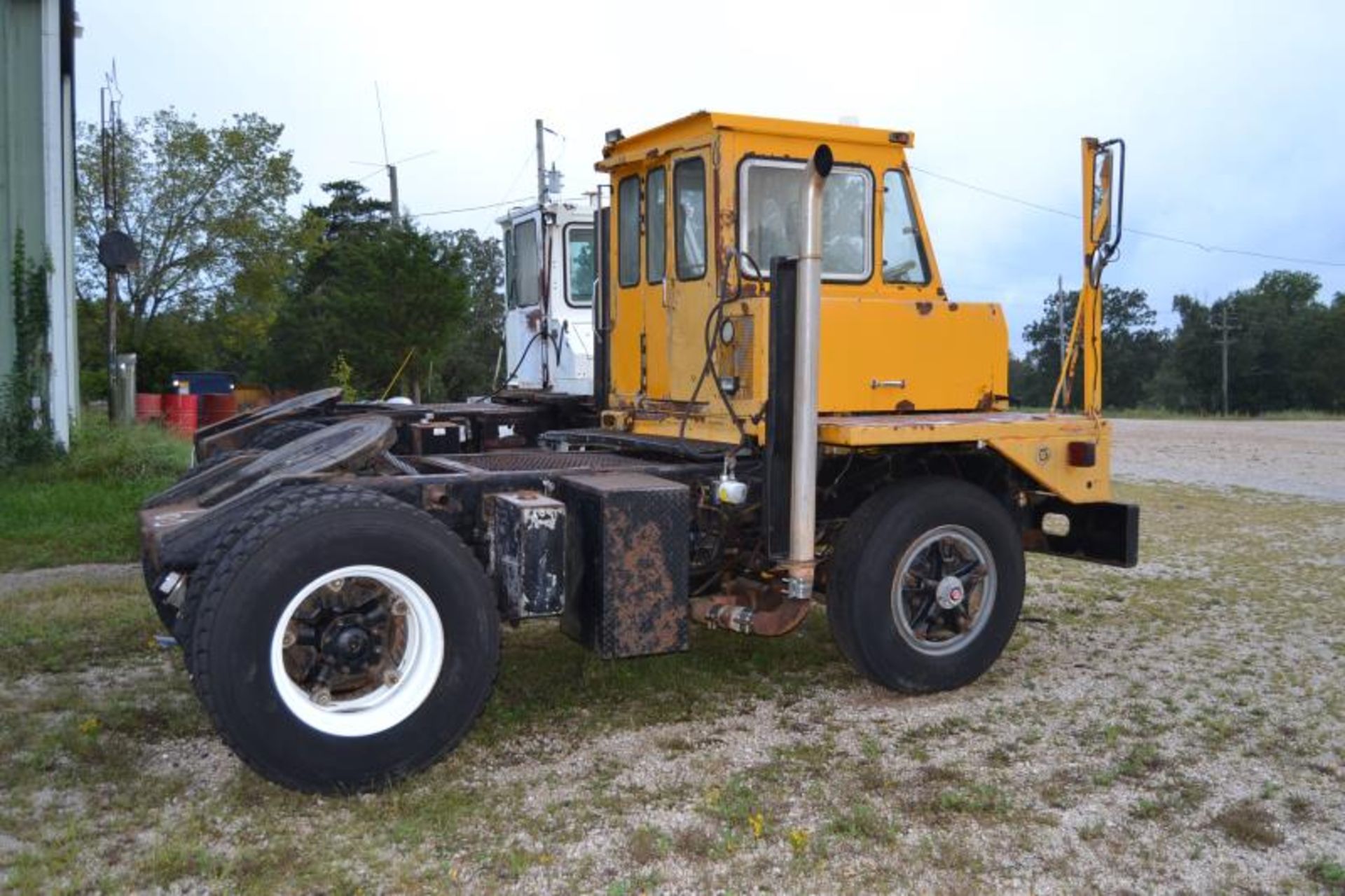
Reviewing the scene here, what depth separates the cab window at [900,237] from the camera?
6461 millimetres

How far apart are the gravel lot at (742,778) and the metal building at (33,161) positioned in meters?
6.76

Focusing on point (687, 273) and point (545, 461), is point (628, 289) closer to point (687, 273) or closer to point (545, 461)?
point (687, 273)

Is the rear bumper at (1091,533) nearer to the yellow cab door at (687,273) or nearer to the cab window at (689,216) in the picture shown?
the yellow cab door at (687,273)

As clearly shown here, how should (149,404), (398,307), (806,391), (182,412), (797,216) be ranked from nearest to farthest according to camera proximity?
(806,391), (797,216), (182,412), (149,404), (398,307)

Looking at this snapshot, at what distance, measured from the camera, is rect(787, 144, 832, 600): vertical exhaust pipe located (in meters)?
5.15

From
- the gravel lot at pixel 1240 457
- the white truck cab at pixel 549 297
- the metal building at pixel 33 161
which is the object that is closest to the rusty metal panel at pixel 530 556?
the white truck cab at pixel 549 297

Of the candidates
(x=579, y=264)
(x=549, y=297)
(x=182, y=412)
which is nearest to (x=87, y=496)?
(x=549, y=297)

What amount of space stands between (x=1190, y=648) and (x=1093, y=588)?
193cm

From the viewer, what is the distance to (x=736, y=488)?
5414 millimetres

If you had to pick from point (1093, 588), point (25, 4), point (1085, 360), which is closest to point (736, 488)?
point (1085, 360)

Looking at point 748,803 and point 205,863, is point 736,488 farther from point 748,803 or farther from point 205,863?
point 205,863

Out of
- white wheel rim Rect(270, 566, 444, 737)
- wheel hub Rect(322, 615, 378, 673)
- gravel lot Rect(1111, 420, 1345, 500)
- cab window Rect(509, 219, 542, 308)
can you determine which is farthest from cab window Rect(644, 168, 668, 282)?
gravel lot Rect(1111, 420, 1345, 500)

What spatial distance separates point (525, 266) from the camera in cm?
1202

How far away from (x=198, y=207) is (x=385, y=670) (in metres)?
30.9
